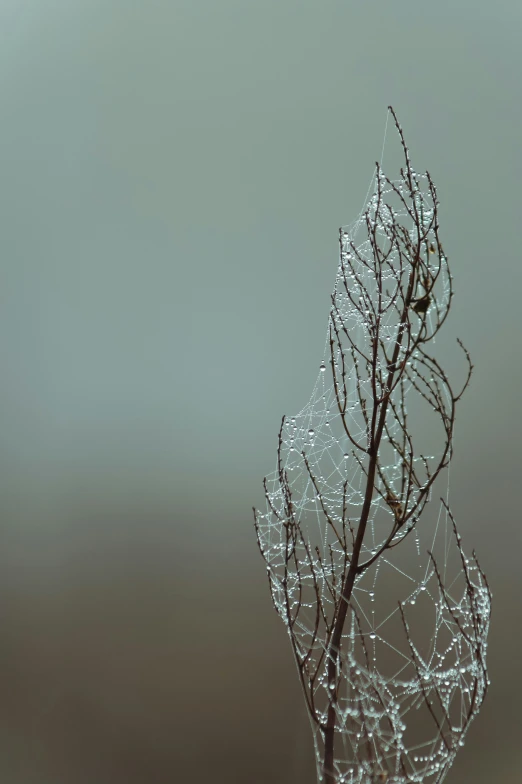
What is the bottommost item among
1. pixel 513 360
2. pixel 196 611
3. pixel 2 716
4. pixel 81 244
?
pixel 2 716

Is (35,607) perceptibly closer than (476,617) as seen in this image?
No

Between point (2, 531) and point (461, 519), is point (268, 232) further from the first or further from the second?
point (2, 531)

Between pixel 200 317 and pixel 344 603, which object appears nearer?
pixel 344 603

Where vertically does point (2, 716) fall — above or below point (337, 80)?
below

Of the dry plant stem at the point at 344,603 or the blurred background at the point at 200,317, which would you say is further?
the blurred background at the point at 200,317

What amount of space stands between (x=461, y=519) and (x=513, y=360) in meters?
0.59

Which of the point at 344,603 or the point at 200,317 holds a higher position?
the point at 200,317

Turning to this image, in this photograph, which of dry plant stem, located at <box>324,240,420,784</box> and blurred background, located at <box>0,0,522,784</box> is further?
blurred background, located at <box>0,0,522,784</box>

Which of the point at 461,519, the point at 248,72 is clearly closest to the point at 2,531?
the point at 461,519

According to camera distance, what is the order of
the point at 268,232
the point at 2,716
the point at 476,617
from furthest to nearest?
the point at 268,232 < the point at 2,716 < the point at 476,617

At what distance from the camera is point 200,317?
241 centimetres

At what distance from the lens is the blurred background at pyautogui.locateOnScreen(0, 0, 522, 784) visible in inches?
91.0

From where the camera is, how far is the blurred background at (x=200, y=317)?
2312 millimetres

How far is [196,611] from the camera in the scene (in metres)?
2.36
